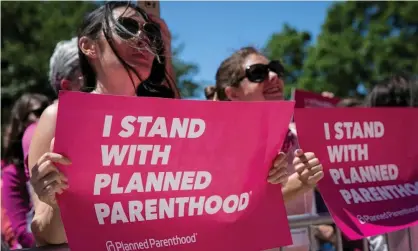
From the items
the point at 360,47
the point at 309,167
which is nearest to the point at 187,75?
the point at 360,47

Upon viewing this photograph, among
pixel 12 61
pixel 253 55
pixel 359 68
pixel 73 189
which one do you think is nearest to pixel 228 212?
pixel 73 189

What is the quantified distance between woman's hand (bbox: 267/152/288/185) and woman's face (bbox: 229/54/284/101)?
0.89m

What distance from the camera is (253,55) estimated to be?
10.3 feet

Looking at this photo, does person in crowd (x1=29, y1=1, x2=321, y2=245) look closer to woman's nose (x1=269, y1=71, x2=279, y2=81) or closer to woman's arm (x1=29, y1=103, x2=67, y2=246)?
woman's arm (x1=29, y1=103, x2=67, y2=246)

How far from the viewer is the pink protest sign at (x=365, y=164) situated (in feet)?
7.85

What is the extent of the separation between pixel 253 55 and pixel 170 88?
86 cm

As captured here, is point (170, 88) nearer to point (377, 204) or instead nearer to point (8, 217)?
point (377, 204)

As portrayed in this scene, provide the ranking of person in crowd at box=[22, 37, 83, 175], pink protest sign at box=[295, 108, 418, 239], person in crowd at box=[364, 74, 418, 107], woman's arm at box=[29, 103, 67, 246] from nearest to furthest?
woman's arm at box=[29, 103, 67, 246]
pink protest sign at box=[295, 108, 418, 239]
person in crowd at box=[22, 37, 83, 175]
person in crowd at box=[364, 74, 418, 107]

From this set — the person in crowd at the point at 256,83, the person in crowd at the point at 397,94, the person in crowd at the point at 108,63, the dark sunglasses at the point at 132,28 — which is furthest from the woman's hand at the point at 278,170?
the person in crowd at the point at 397,94

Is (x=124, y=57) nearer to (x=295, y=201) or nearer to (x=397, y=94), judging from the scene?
(x=295, y=201)

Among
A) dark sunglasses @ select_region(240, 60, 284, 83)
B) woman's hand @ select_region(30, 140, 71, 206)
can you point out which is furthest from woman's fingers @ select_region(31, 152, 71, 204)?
dark sunglasses @ select_region(240, 60, 284, 83)

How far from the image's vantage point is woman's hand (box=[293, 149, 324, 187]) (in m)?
2.28

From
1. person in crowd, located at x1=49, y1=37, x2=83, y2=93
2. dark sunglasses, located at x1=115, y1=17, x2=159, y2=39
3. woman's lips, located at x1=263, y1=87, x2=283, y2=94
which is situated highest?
dark sunglasses, located at x1=115, y1=17, x2=159, y2=39

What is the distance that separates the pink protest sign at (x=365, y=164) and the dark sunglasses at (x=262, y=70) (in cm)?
62
